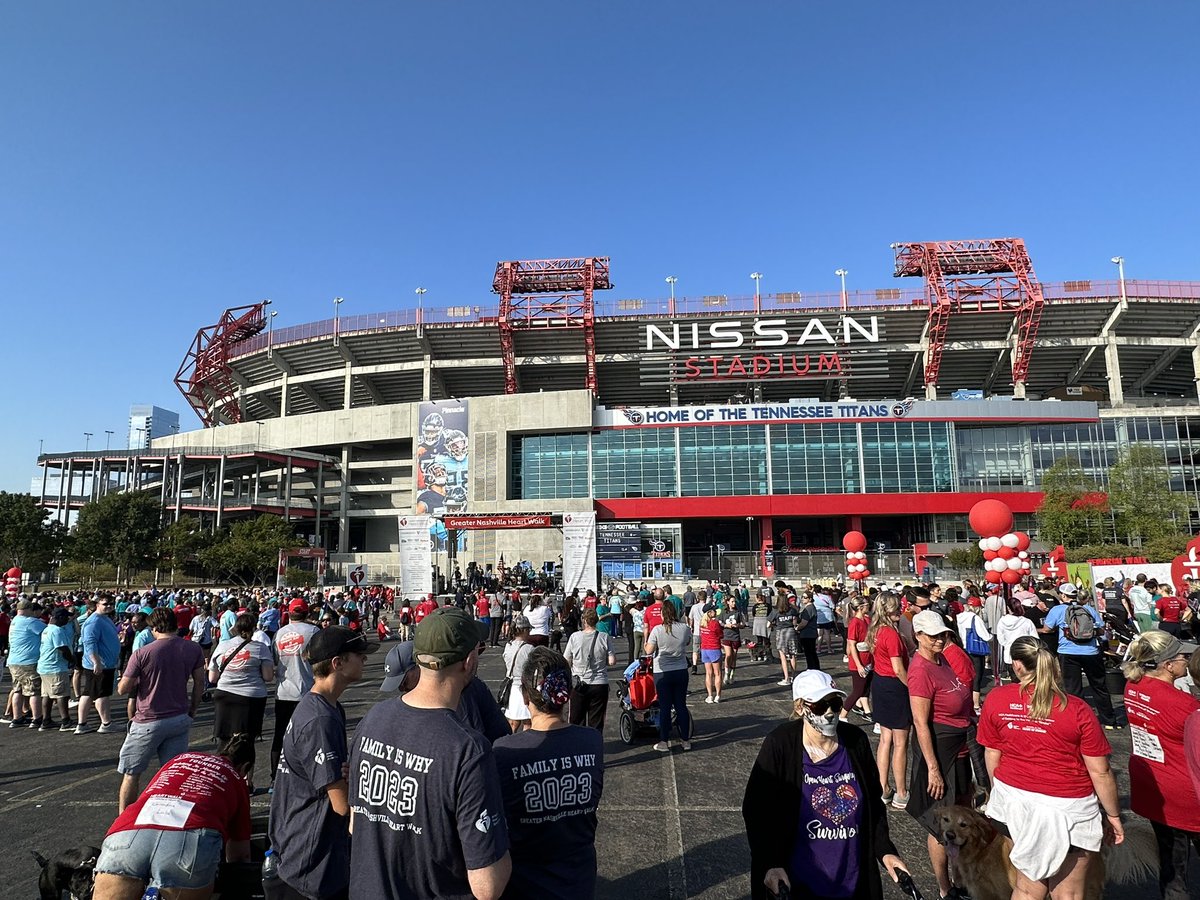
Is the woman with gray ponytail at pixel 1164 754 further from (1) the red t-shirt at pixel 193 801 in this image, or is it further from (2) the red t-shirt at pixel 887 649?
(1) the red t-shirt at pixel 193 801

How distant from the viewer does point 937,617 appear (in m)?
4.78

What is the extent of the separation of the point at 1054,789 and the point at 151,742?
6.23 metres

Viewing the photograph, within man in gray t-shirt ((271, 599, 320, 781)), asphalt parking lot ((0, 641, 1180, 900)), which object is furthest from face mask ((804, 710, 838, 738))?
man in gray t-shirt ((271, 599, 320, 781))

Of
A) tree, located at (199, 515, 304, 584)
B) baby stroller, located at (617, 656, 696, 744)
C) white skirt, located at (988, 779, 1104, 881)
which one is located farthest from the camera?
tree, located at (199, 515, 304, 584)

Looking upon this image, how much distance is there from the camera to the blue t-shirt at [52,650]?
30.3ft

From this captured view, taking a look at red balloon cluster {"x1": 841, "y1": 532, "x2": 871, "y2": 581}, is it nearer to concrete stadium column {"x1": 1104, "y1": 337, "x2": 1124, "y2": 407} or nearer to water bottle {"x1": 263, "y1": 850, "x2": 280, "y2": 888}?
water bottle {"x1": 263, "y1": 850, "x2": 280, "y2": 888}

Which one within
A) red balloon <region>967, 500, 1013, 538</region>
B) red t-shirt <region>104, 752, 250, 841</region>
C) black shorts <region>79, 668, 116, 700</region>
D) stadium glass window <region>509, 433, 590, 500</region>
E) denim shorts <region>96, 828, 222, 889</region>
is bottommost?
black shorts <region>79, 668, 116, 700</region>

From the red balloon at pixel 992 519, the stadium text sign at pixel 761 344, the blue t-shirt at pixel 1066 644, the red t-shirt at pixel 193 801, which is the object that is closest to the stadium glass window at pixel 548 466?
the stadium text sign at pixel 761 344

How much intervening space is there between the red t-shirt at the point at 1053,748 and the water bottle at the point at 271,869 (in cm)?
373

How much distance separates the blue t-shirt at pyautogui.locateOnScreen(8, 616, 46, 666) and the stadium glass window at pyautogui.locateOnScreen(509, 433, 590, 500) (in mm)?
41536

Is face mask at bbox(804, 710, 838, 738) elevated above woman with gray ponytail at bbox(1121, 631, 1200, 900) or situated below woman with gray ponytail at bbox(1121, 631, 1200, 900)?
above

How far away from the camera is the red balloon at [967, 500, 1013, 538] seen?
1246cm

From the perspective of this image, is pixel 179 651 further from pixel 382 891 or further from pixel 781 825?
pixel 781 825

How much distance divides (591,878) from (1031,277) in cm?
5917
